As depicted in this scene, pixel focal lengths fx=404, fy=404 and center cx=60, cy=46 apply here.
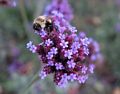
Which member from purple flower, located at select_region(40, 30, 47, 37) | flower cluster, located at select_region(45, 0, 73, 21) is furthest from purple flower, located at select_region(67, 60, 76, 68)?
flower cluster, located at select_region(45, 0, 73, 21)

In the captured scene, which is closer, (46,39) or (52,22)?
(46,39)

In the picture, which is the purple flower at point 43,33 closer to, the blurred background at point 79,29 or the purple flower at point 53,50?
the purple flower at point 53,50

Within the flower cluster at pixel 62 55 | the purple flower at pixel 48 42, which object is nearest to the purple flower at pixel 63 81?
the flower cluster at pixel 62 55

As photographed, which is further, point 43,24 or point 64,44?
point 43,24

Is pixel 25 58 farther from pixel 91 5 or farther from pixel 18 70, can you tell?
pixel 91 5

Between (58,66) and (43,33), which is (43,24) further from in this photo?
(58,66)

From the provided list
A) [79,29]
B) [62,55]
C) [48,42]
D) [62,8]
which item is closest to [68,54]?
[62,55]

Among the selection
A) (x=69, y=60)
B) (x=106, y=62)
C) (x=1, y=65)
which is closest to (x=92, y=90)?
(x=106, y=62)
